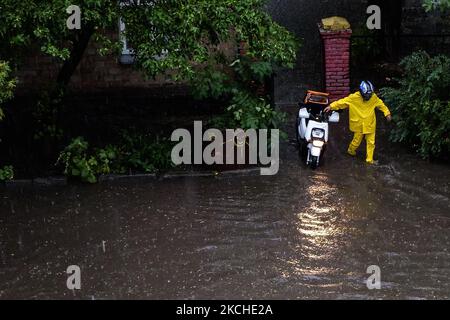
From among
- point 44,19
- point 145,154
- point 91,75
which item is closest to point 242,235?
point 145,154

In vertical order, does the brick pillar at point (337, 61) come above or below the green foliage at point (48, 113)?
above

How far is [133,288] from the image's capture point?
316 inches

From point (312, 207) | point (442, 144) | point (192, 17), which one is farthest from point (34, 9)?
point (442, 144)

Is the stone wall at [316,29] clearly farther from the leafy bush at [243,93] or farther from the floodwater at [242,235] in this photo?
the floodwater at [242,235]

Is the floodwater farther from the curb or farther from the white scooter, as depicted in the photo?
the white scooter

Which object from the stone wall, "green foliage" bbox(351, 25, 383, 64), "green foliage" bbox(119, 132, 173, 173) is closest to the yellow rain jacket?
"green foliage" bbox(119, 132, 173, 173)

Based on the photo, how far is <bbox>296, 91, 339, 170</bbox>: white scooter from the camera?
11571mm

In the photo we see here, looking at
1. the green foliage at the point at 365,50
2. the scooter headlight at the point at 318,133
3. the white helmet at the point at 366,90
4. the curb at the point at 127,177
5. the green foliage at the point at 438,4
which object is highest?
the green foliage at the point at 438,4

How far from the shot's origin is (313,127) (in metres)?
11.7

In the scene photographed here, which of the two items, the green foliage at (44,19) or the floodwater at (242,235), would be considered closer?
the floodwater at (242,235)

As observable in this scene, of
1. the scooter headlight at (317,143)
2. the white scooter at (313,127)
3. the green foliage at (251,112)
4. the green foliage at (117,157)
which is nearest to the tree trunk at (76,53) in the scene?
the green foliage at (117,157)

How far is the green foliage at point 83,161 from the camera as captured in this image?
37.8ft

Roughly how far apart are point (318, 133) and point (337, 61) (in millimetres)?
3122

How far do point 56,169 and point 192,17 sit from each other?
361 cm
